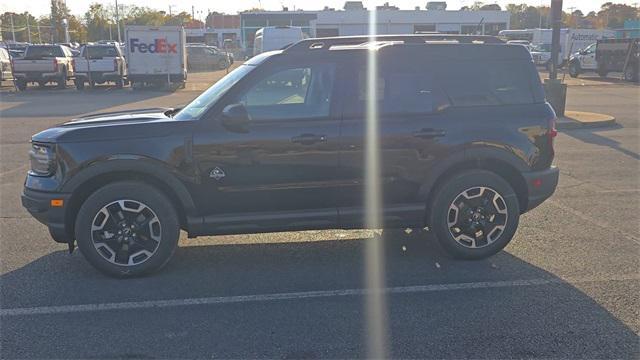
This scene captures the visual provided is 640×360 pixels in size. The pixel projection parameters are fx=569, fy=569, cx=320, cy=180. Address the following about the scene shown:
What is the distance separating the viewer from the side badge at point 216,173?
4.77m

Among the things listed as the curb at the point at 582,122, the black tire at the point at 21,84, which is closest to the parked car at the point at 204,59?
the black tire at the point at 21,84

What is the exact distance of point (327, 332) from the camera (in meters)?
3.89

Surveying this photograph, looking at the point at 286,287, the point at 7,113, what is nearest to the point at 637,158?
the point at 286,287

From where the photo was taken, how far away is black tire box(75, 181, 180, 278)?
4684mm

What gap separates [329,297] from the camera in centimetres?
446

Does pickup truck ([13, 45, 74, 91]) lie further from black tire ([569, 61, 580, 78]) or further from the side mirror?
black tire ([569, 61, 580, 78])

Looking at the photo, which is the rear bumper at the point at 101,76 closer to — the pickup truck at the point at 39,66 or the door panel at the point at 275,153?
the pickup truck at the point at 39,66

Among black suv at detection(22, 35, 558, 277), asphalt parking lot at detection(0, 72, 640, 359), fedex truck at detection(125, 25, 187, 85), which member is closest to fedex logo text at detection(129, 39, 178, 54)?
fedex truck at detection(125, 25, 187, 85)

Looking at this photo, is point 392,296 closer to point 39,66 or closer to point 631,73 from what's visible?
point 39,66

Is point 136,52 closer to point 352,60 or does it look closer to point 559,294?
point 352,60

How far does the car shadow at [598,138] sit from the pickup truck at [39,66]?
69.9 feet

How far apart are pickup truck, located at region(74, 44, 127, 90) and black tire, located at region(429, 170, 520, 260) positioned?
23150 millimetres

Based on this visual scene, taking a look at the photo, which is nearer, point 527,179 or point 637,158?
point 527,179

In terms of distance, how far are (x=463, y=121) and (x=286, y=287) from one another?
2.15 m
